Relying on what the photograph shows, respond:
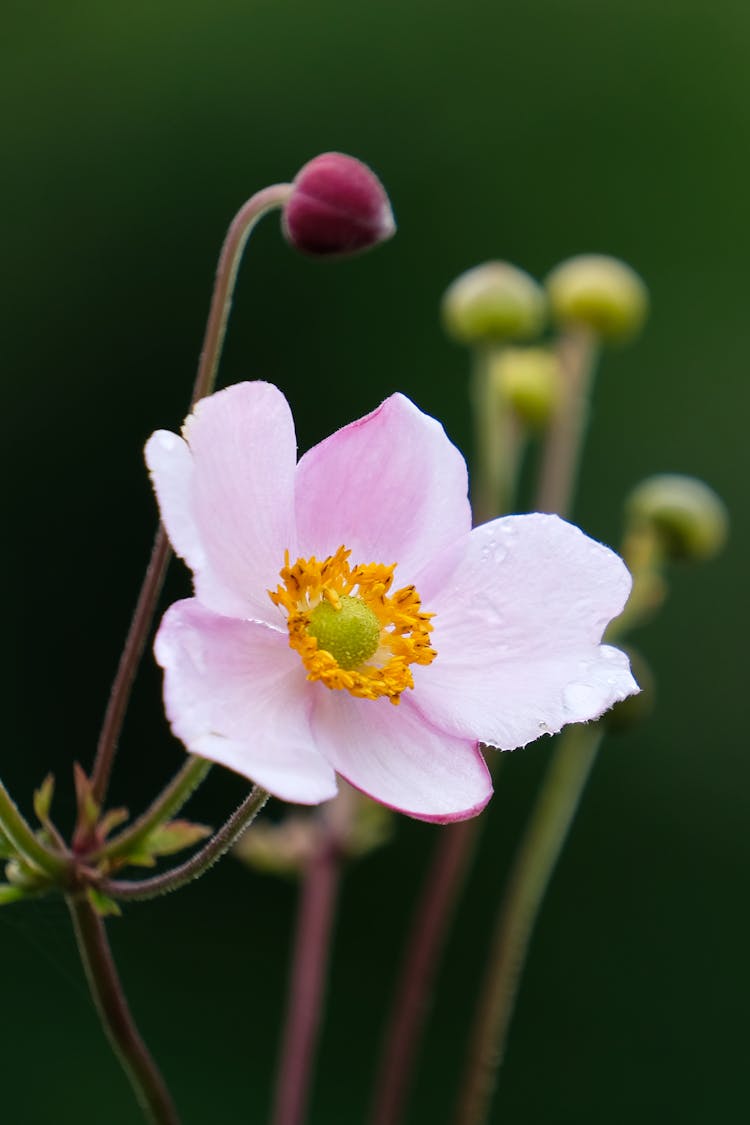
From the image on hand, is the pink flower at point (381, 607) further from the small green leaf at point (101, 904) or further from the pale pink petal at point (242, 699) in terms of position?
the small green leaf at point (101, 904)

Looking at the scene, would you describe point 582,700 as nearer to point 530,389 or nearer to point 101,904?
point 101,904

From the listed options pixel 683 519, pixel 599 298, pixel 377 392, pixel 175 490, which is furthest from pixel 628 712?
pixel 377 392

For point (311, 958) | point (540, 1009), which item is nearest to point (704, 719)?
point (540, 1009)

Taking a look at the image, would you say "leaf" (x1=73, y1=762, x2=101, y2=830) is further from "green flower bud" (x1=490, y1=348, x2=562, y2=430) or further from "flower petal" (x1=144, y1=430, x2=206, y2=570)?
"green flower bud" (x1=490, y1=348, x2=562, y2=430)

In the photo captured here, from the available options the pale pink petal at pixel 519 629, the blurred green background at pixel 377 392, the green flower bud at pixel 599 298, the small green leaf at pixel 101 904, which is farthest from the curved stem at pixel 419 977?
the blurred green background at pixel 377 392

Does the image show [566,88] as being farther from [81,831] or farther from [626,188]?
[81,831]
